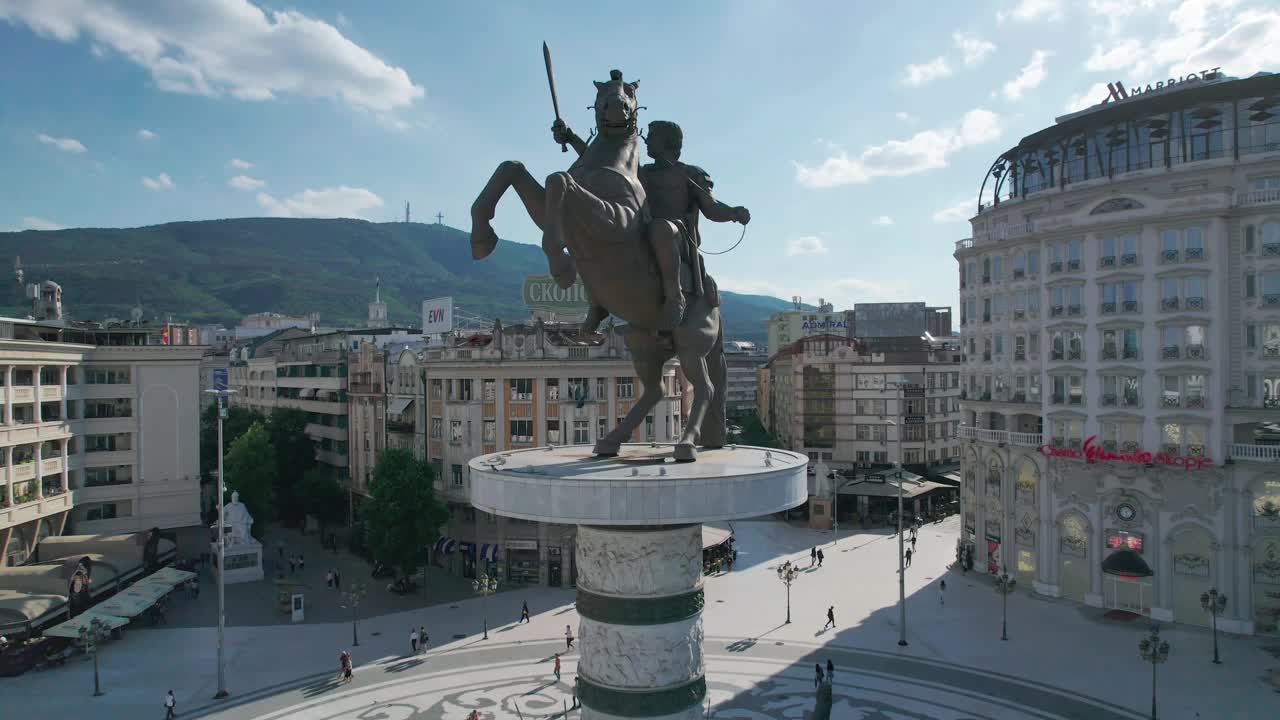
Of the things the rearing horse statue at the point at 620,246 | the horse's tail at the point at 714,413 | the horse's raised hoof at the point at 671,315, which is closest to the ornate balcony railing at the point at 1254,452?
the rearing horse statue at the point at 620,246

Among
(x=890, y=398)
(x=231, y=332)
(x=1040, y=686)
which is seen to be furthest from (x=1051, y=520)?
(x=231, y=332)

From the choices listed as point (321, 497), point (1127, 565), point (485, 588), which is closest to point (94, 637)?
point (485, 588)

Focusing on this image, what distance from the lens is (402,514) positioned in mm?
50531

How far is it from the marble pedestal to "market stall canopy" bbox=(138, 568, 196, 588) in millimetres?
39584

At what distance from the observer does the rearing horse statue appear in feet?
53.9

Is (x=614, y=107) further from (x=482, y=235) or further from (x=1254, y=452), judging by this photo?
(x=1254, y=452)

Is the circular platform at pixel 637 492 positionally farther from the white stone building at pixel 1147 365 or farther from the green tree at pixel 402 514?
the white stone building at pixel 1147 365

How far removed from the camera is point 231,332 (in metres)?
174

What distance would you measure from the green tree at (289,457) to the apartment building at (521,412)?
79.8 feet

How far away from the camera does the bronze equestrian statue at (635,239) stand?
16578mm

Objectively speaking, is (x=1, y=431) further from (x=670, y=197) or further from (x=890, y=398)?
(x=890, y=398)

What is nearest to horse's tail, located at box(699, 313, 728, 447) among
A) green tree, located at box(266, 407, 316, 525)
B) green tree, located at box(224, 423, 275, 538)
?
green tree, located at box(224, 423, 275, 538)

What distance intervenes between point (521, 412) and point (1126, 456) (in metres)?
36.6

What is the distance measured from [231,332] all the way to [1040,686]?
174953 mm
